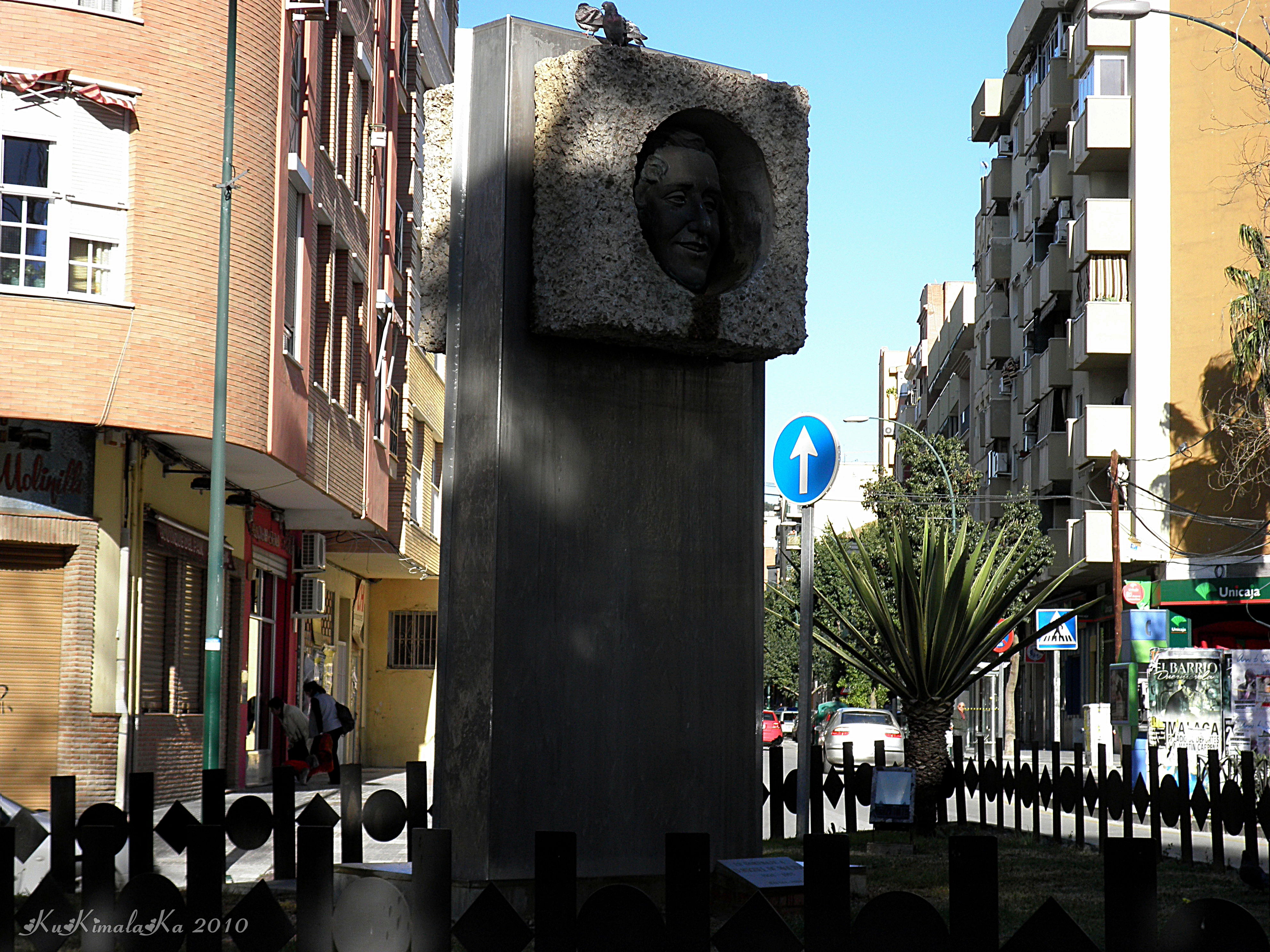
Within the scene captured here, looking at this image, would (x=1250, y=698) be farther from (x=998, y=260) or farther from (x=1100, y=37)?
(x=998, y=260)

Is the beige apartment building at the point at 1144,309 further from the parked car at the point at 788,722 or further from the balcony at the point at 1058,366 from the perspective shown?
the parked car at the point at 788,722

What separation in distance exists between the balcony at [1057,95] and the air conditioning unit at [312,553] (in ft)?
85.9

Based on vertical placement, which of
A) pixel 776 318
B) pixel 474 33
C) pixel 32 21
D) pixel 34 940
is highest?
pixel 32 21

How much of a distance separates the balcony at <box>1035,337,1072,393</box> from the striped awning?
32.1m

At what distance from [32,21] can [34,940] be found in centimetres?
1373

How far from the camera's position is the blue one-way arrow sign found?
32.8 ft

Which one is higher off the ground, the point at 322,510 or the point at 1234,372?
the point at 1234,372

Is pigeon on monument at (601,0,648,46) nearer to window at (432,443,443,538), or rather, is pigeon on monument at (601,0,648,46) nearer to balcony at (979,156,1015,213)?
window at (432,443,443,538)

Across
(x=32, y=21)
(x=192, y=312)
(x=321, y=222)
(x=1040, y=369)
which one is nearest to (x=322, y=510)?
(x=321, y=222)

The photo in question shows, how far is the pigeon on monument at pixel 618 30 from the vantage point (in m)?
6.76

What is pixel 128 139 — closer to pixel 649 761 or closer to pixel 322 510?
pixel 322 510

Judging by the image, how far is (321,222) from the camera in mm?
21859

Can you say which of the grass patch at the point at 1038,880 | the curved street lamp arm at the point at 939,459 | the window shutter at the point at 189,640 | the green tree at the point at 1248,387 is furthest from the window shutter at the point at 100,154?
the curved street lamp arm at the point at 939,459

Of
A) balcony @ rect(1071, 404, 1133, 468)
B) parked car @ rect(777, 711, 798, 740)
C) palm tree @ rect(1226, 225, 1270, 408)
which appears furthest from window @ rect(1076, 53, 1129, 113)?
parked car @ rect(777, 711, 798, 740)
